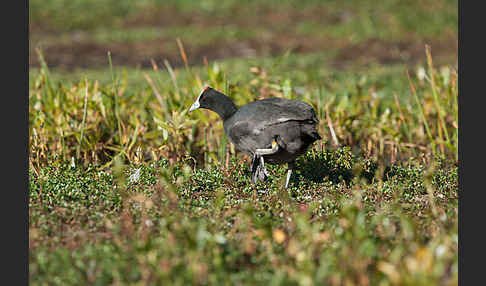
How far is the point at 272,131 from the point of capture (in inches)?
182

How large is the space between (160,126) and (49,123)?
1253 mm

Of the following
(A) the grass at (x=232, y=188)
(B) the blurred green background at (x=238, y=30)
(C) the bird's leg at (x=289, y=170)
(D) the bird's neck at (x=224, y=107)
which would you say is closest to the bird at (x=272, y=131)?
(C) the bird's leg at (x=289, y=170)

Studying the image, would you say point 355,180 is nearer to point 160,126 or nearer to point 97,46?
point 160,126

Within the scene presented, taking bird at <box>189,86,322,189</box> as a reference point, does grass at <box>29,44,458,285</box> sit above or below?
below

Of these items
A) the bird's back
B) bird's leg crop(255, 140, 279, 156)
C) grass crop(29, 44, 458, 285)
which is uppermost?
the bird's back

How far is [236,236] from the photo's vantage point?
387 cm

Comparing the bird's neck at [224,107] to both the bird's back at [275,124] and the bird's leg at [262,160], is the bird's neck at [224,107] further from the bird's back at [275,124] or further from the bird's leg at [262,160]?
the bird's leg at [262,160]

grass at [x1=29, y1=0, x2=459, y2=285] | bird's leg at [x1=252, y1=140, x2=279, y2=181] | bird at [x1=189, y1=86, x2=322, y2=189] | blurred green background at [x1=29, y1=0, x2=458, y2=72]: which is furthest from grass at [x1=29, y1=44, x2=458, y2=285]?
blurred green background at [x1=29, y1=0, x2=458, y2=72]

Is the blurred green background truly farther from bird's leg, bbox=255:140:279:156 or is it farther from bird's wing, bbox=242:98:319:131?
bird's leg, bbox=255:140:279:156

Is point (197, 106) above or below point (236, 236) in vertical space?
above

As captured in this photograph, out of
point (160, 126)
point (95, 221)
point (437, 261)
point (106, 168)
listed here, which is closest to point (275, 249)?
point (437, 261)

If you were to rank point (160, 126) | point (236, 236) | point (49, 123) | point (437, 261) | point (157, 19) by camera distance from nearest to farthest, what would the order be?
point (437, 261)
point (236, 236)
point (160, 126)
point (49, 123)
point (157, 19)

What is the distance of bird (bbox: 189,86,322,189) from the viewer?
15.0 feet

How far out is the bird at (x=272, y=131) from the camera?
4.58m
